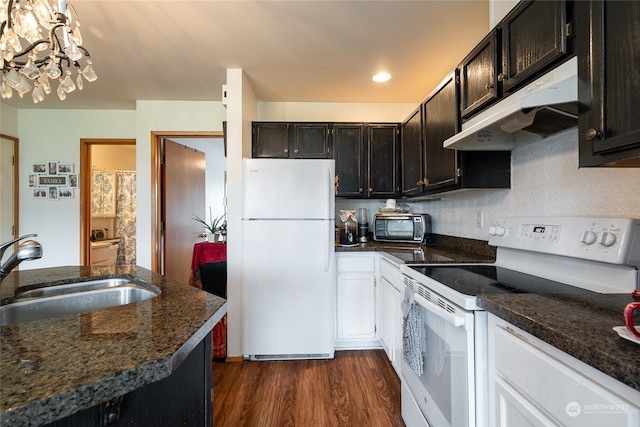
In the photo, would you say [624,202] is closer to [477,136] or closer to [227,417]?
[477,136]

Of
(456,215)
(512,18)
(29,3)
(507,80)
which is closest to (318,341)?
(456,215)

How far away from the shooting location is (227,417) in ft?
5.36

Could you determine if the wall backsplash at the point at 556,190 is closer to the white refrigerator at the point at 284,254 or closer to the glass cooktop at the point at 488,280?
the glass cooktop at the point at 488,280

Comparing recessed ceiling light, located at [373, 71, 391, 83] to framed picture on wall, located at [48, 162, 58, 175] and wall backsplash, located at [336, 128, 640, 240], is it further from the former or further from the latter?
framed picture on wall, located at [48, 162, 58, 175]

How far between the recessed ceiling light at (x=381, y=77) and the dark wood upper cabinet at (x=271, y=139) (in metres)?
0.90

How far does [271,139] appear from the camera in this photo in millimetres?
2721

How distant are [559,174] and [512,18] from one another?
28.7 inches

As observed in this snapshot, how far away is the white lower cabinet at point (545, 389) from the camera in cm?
53

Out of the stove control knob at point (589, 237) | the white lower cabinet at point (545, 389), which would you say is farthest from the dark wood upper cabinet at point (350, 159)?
the white lower cabinet at point (545, 389)

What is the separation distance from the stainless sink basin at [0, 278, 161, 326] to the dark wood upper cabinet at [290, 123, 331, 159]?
74.1 inches

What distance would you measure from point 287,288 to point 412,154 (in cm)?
153

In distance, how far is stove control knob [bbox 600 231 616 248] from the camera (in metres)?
0.92
